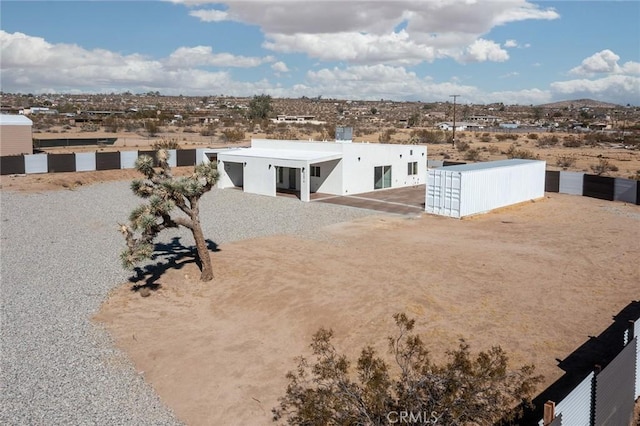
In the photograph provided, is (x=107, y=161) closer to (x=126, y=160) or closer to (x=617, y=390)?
(x=126, y=160)

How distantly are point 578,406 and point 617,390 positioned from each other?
5.01 feet

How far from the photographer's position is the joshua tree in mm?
14367

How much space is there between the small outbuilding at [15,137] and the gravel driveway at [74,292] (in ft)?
37.3

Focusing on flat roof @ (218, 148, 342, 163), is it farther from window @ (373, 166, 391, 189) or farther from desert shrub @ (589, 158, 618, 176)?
desert shrub @ (589, 158, 618, 176)

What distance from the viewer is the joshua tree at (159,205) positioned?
14367 millimetres

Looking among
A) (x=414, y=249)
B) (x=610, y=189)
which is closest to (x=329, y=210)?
(x=414, y=249)

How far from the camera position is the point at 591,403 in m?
6.88

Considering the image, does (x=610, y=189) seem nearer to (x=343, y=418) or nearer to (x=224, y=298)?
(x=224, y=298)

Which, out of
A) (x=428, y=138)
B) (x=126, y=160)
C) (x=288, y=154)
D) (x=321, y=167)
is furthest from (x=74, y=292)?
(x=428, y=138)

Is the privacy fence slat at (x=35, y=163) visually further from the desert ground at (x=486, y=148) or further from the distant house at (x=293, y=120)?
the distant house at (x=293, y=120)

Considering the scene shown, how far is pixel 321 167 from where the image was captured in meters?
32.5

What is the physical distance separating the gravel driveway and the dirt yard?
2.02 feet

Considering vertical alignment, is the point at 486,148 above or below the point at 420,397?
above

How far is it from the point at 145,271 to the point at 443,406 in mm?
11890
